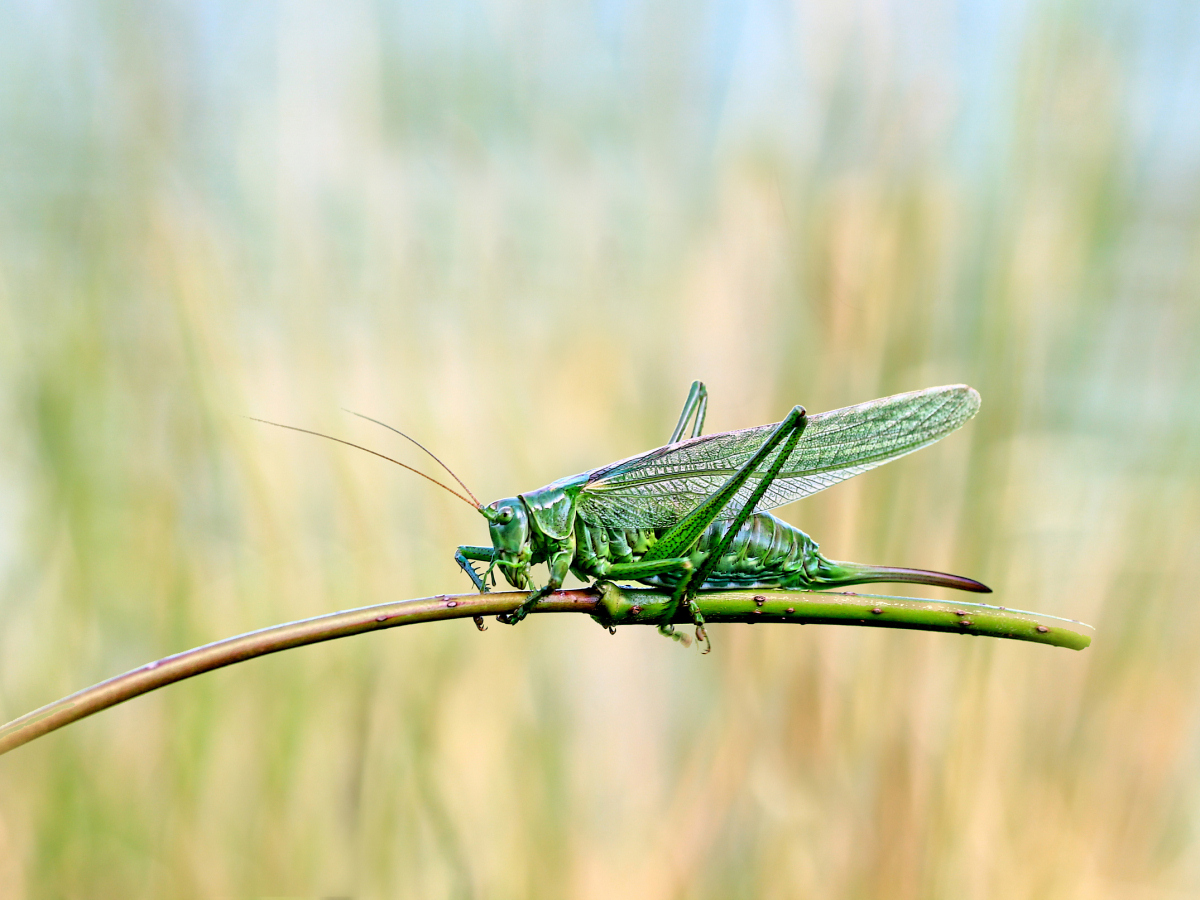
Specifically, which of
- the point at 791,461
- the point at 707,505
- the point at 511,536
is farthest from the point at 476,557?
the point at 791,461

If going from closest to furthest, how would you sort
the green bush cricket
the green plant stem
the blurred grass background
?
the green plant stem
the green bush cricket
the blurred grass background

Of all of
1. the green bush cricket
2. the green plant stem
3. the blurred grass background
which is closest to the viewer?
the green plant stem

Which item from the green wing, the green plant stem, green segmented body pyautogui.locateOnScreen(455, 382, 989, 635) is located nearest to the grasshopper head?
green segmented body pyautogui.locateOnScreen(455, 382, 989, 635)

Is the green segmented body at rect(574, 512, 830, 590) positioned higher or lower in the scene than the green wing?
lower

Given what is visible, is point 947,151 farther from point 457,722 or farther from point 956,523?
point 457,722

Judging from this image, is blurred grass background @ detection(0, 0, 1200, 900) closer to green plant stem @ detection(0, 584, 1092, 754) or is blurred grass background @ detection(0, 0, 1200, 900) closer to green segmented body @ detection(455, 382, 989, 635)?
green segmented body @ detection(455, 382, 989, 635)

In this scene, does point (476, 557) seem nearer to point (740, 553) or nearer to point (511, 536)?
point (511, 536)

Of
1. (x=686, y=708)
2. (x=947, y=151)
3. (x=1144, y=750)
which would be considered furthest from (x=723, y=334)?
(x=1144, y=750)
